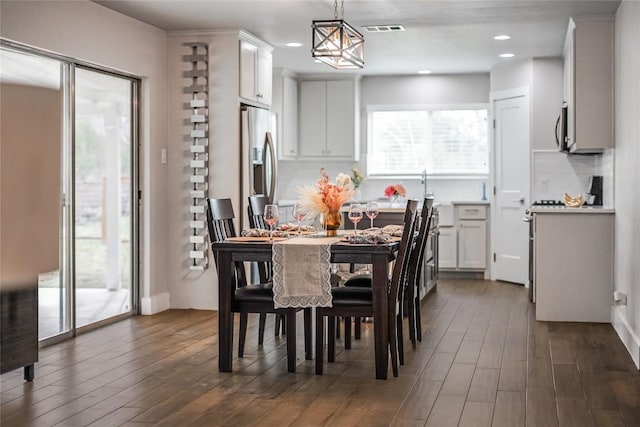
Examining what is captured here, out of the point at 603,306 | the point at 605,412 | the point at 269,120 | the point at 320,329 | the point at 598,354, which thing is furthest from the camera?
the point at 269,120

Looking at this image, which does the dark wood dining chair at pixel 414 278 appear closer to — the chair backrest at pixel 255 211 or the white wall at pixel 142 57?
the chair backrest at pixel 255 211

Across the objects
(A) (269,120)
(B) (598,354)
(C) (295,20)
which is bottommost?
(B) (598,354)

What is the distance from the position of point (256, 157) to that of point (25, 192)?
615 centimetres

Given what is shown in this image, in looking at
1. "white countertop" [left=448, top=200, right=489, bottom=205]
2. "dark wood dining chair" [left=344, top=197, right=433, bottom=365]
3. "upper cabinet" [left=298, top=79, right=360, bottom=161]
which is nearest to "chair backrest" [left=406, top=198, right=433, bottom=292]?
"dark wood dining chair" [left=344, top=197, right=433, bottom=365]

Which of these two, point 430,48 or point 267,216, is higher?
point 430,48

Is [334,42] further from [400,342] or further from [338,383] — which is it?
[338,383]

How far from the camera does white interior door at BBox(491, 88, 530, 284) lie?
829 centimetres

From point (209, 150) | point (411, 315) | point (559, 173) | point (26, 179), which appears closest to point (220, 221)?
point (411, 315)

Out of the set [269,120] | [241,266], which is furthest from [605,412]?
[269,120]

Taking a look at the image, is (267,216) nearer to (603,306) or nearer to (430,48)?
(603,306)

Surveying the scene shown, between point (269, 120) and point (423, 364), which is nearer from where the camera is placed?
point (423, 364)

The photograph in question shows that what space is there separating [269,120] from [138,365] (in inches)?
131

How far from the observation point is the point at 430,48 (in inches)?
294

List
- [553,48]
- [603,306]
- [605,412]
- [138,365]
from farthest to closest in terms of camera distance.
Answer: [553,48] → [603,306] → [138,365] → [605,412]
